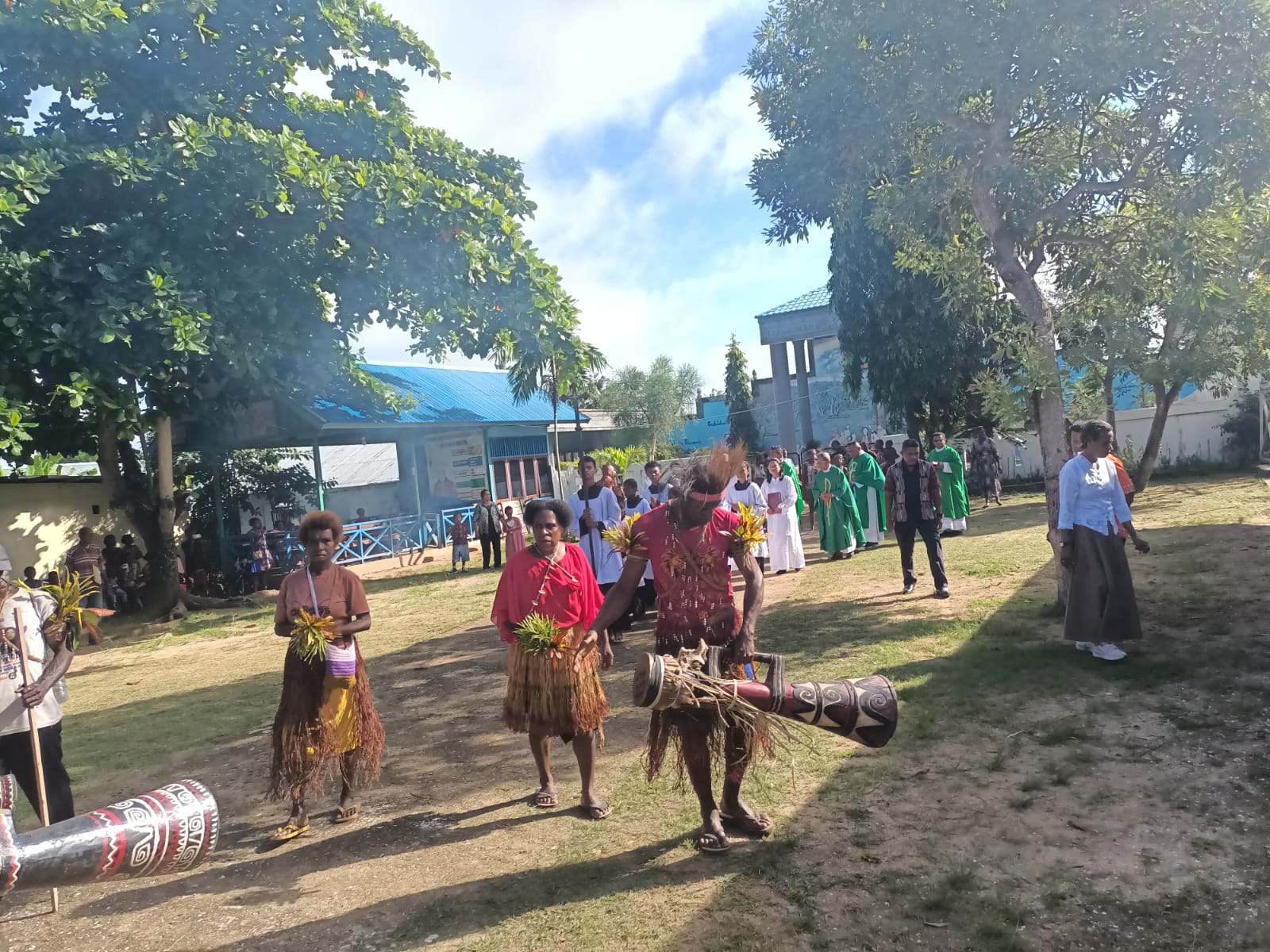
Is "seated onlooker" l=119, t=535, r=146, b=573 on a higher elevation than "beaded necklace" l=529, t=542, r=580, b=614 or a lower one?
higher

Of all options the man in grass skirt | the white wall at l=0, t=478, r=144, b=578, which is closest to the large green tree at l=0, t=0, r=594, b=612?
the white wall at l=0, t=478, r=144, b=578

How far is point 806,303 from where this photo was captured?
3019cm

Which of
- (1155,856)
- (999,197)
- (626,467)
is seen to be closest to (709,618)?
(1155,856)

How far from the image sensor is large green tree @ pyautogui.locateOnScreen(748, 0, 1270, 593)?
7.03m

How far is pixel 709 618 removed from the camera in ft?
13.3

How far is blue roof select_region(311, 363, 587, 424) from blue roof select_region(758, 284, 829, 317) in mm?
7890

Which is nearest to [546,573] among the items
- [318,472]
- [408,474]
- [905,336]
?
[318,472]

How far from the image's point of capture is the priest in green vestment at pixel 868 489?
43.6 feet

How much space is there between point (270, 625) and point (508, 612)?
9.39 meters

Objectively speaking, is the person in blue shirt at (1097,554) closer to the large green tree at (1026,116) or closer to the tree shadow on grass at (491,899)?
the large green tree at (1026,116)

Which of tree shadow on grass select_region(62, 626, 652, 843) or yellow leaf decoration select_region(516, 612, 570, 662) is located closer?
yellow leaf decoration select_region(516, 612, 570, 662)

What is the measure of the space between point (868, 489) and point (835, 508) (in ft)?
3.61

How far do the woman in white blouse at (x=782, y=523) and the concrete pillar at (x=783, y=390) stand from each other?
59.8ft

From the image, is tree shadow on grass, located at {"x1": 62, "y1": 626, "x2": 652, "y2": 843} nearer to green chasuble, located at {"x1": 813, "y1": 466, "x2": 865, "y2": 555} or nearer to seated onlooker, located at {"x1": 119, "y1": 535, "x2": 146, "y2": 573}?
green chasuble, located at {"x1": 813, "y1": 466, "x2": 865, "y2": 555}
